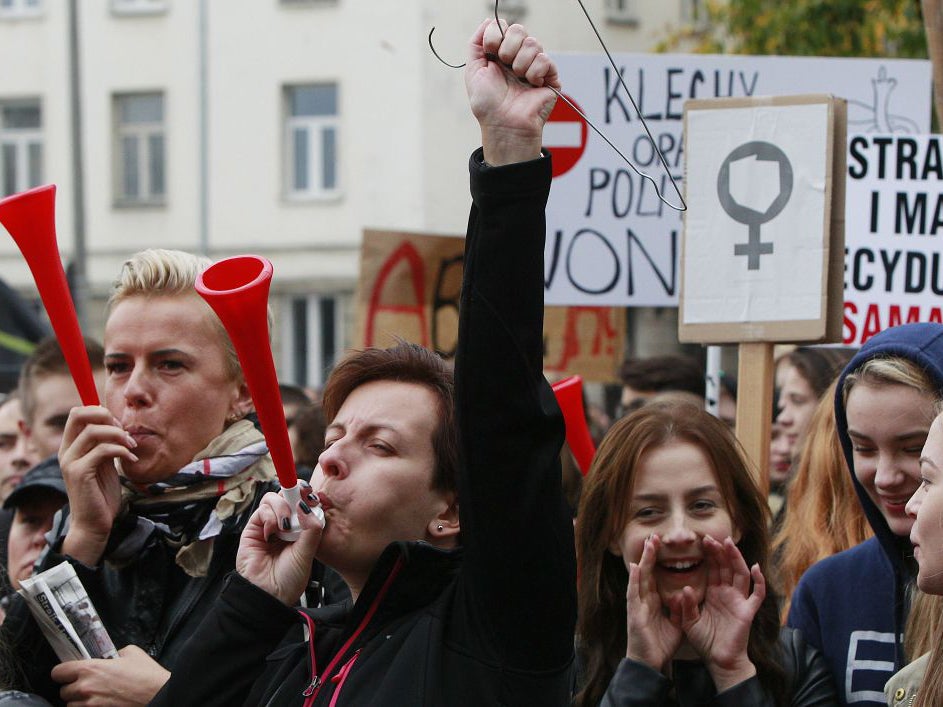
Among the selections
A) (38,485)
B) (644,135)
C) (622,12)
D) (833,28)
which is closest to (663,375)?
(644,135)

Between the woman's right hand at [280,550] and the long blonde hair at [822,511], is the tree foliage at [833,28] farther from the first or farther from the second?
the woman's right hand at [280,550]

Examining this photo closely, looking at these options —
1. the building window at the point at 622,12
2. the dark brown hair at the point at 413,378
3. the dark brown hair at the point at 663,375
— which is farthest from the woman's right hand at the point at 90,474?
the building window at the point at 622,12

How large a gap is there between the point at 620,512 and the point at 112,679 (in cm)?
97

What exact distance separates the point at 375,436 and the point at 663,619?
69cm

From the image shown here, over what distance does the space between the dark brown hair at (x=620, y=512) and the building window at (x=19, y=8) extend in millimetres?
20514

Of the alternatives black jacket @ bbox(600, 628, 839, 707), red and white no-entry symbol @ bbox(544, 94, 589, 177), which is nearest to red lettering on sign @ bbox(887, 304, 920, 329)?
red and white no-entry symbol @ bbox(544, 94, 589, 177)

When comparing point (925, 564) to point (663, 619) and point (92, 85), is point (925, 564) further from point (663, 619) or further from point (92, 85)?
point (92, 85)

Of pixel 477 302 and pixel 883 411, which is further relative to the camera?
pixel 883 411

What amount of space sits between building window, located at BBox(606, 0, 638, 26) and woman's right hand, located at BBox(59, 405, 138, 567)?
19705 millimetres

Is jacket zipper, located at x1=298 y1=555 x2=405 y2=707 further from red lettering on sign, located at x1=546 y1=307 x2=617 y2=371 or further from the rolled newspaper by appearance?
red lettering on sign, located at x1=546 y1=307 x2=617 y2=371

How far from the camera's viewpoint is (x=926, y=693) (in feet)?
7.89

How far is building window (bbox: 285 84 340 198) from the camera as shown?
2197 cm

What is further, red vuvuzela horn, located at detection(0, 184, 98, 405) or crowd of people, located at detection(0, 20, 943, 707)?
red vuvuzela horn, located at detection(0, 184, 98, 405)

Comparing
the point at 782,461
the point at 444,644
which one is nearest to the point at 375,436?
the point at 444,644
